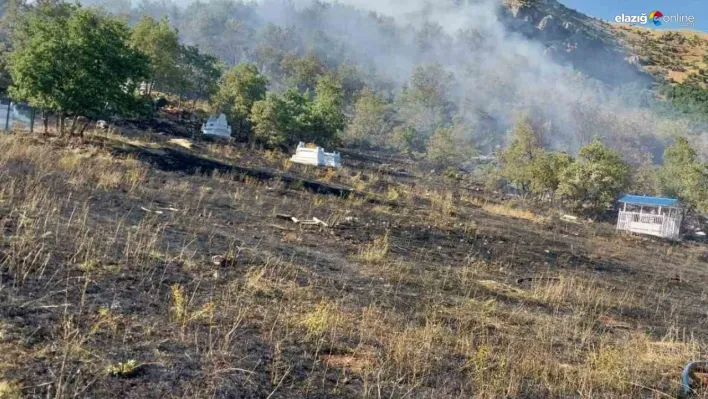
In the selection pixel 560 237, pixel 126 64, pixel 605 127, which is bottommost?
pixel 560 237

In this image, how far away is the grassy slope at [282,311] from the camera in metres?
3.51

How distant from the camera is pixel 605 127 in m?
81.3

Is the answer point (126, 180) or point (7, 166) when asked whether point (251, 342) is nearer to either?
point (7, 166)

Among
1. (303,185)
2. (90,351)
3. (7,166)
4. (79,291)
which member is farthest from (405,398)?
(303,185)

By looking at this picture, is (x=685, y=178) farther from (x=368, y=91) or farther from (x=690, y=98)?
(x=690, y=98)

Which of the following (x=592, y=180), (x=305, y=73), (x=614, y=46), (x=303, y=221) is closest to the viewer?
(x=303, y=221)

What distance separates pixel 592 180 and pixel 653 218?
14.1 ft

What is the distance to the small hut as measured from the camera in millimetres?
30859

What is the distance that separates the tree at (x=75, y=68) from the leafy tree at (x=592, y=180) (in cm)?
2287

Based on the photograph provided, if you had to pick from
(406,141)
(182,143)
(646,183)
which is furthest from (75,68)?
(406,141)

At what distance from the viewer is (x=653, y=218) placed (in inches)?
1230

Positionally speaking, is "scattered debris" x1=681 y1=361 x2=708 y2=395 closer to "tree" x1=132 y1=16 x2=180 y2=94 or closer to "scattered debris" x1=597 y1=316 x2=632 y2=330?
"scattered debris" x1=597 y1=316 x2=632 y2=330

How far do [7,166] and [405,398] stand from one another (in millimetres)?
9820

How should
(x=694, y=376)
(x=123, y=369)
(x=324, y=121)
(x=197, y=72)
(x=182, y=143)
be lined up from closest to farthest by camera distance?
(x=123, y=369) → (x=694, y=376) → (x=182, y=143) → (x=324, y=121) → (x=197, y=72)
